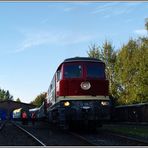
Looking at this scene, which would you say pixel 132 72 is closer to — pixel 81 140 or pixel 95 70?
pixel 95 70

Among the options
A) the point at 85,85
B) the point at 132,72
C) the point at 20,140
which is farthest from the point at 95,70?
the point at 132,72

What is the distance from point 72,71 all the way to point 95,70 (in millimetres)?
1164

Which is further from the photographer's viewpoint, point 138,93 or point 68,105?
point 138,93

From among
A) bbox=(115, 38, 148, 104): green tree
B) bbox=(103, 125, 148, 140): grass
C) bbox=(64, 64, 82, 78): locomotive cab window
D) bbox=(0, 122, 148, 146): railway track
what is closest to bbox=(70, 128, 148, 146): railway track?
bbox=(0, 122, 148, 146): railway track

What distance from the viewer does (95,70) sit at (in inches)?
847

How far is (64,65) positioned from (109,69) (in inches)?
1424

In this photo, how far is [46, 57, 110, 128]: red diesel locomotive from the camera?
20.6 metres

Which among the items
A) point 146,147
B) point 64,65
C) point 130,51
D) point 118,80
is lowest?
point 146,147

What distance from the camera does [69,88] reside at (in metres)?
21.0

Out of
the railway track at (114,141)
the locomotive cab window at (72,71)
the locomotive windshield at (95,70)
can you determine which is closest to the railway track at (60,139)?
the railway track at (114,141)

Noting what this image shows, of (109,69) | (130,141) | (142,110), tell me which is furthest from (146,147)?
(109,69)

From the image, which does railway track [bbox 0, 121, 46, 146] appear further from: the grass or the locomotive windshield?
the grass

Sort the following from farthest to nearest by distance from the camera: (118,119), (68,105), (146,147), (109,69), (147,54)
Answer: (109,69) → (147,54) → (118,119) → (68,105) → (146,147)

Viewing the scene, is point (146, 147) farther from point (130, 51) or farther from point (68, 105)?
point (130, 51)
